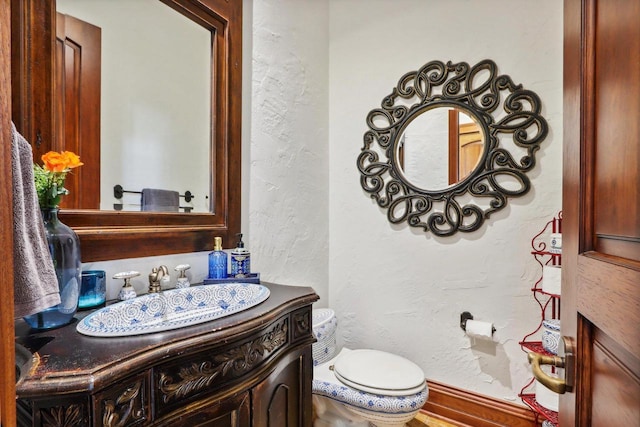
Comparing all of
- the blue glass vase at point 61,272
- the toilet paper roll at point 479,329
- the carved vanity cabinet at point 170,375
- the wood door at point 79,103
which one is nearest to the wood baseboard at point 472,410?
the toilet paper roll at point 479,329

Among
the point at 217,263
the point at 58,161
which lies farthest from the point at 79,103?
the point at 217,263

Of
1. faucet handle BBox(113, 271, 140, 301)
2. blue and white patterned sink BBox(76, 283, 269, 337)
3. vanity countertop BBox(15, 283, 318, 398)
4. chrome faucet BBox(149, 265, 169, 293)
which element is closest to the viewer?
vanity countertop BBox(15, 283, 318, 398)

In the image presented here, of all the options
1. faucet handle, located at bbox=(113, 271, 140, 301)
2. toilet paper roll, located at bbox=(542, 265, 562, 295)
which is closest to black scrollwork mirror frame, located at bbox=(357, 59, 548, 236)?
toilet paper roll, located at bbox=(542, 265, 562, 295)

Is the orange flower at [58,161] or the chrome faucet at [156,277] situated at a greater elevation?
the orange flower at [58,161]

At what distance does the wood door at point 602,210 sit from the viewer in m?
0.40

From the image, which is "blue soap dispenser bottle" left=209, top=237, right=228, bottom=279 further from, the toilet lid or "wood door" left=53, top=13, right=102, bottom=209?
the toilet lid

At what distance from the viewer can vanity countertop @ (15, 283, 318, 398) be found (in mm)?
514

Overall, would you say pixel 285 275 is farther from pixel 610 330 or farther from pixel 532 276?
pixel 610 330

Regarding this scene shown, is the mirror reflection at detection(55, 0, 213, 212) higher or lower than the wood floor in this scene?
higher

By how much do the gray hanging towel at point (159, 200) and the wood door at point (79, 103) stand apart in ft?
0.52

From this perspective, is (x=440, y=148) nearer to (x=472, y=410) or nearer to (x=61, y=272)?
(x=472, y=410)

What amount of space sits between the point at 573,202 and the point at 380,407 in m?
1.12

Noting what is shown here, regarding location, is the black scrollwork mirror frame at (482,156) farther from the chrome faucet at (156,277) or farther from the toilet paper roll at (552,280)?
the chrome faucet at (156,277)

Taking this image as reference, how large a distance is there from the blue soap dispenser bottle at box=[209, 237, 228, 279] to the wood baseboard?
1.38m
